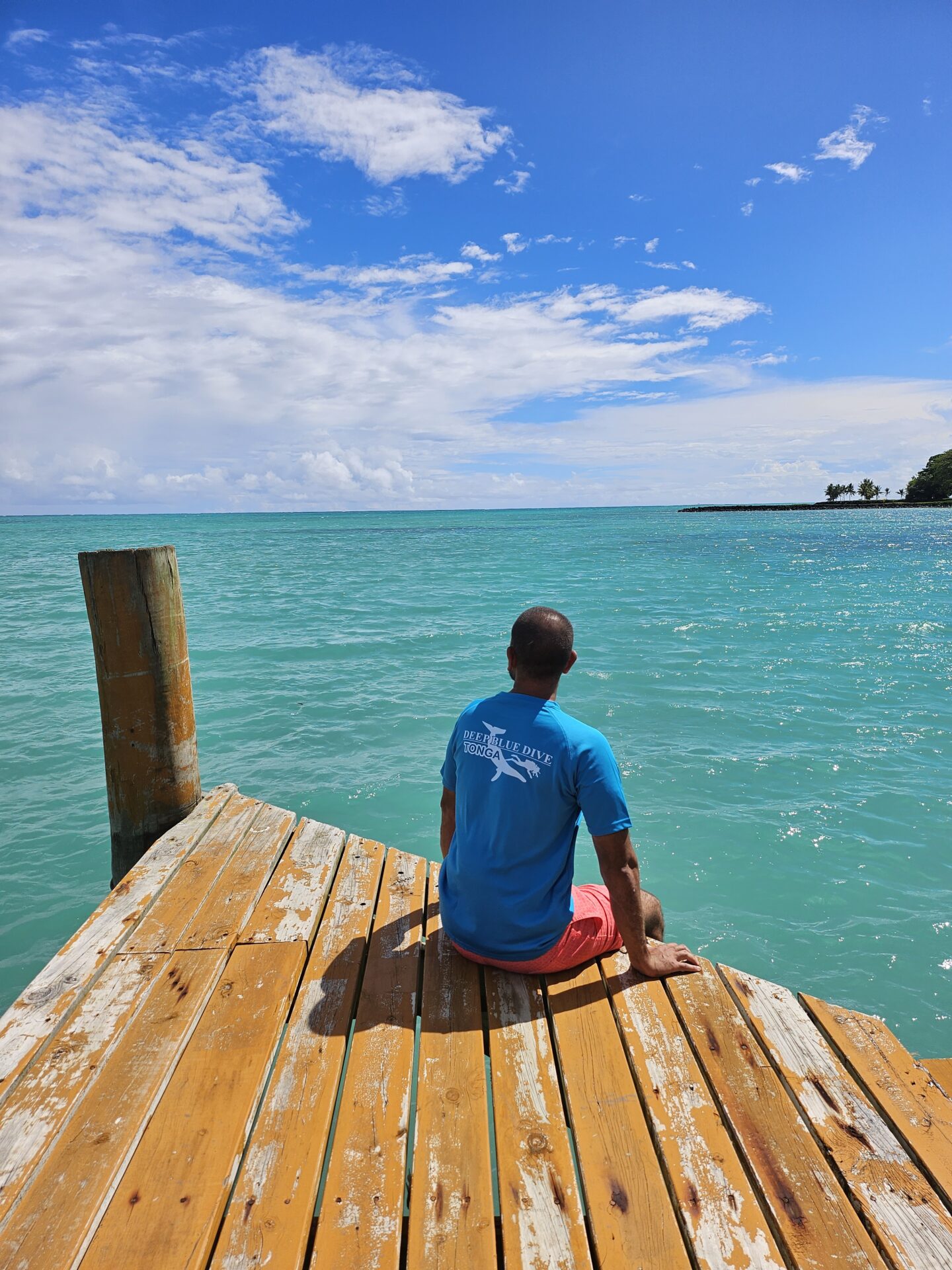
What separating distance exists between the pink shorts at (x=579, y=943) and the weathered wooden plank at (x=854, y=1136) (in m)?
0.55

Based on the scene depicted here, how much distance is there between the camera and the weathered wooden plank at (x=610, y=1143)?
206cm

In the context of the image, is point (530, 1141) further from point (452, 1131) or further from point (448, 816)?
point (448, 816)

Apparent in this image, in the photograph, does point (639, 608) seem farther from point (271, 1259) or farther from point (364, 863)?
point (271, 1259)

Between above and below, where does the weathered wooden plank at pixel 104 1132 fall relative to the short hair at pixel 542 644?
below

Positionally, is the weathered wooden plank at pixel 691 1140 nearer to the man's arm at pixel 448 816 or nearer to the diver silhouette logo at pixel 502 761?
the man's arm at pixel 448 816

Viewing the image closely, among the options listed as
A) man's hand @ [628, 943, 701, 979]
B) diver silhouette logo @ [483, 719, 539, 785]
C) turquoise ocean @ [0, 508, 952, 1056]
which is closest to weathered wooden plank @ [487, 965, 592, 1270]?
man's hand @ [628, 943, 701, 979]

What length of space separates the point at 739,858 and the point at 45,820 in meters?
6.52

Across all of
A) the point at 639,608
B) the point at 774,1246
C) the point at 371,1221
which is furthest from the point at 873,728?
the point at 639,608

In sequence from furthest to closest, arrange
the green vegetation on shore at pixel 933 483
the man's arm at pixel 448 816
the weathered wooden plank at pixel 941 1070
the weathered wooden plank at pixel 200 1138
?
the green vegetation on shore at pixel 933 483
the man's arm at pixel 448 816
the weathered wooden plank at pixel 941 1070
the weathered wooden plank at pixel 200 1138

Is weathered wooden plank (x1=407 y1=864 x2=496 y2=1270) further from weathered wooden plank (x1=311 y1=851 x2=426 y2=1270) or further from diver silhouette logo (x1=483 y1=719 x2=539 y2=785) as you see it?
diver silhouette logo (x1=483 y1=719 x2=539 y2=785)

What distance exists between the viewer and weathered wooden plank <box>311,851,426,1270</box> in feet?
6.76

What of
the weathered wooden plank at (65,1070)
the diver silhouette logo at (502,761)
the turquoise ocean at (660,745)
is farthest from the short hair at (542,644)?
the turquoise ocean at (660,745)

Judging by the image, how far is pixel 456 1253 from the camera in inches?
79.7

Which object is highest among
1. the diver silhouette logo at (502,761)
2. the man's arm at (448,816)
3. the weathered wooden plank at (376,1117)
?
the diver silhouette logo at (502,761)
